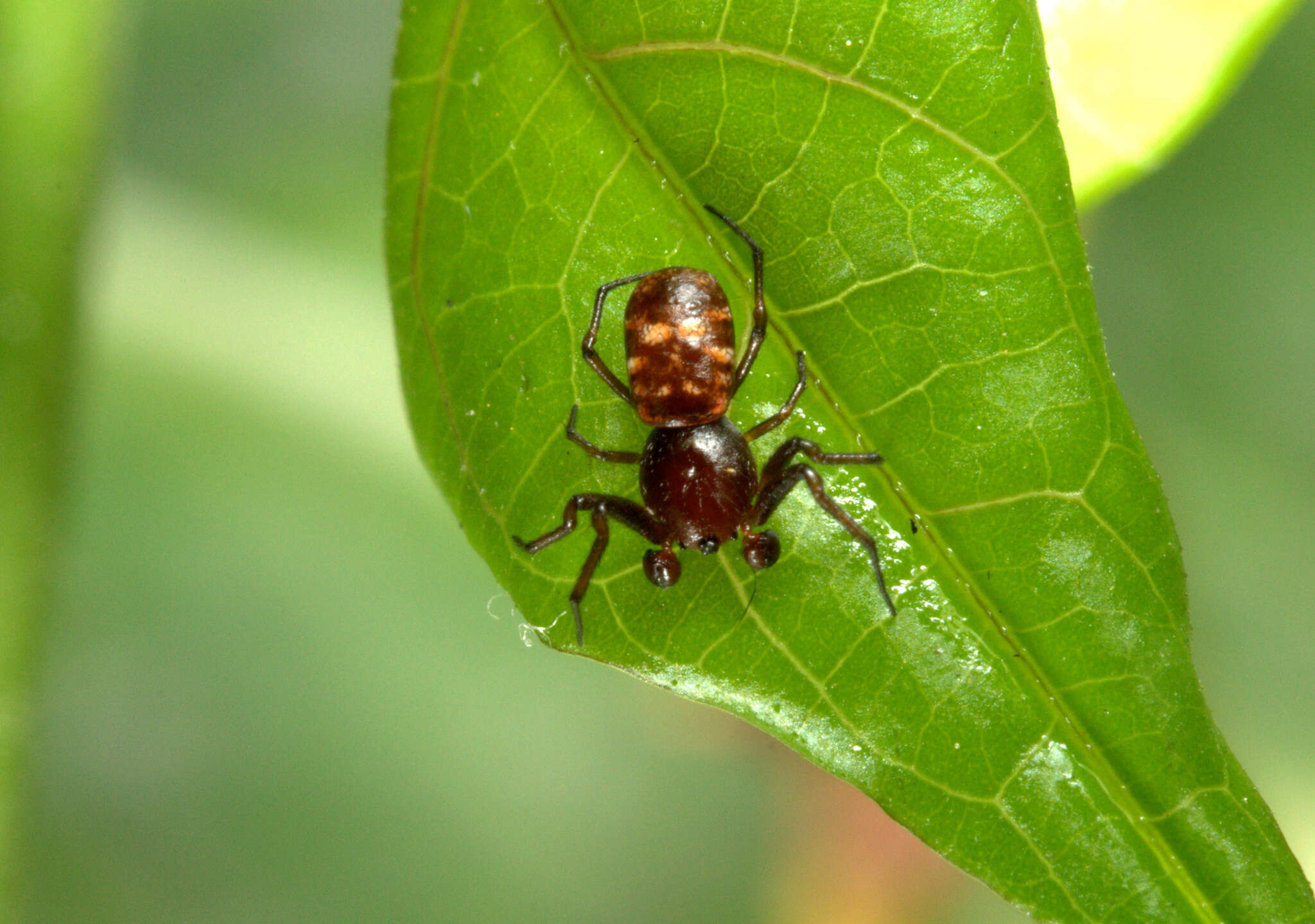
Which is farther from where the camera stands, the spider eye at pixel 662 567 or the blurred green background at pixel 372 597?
the blurred green background at pixel 372 597

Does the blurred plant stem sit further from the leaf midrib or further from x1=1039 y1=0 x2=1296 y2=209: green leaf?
x1=1039 y1=0 x2=1296 y2=209: green leaf

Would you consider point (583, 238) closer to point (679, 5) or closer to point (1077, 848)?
point (679, 5)

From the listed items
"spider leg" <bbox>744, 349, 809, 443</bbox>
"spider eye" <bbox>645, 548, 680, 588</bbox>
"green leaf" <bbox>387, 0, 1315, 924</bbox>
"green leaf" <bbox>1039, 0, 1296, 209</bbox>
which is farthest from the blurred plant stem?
"green leaf" <bbox>1039, 0, 1296, 209</bbox>

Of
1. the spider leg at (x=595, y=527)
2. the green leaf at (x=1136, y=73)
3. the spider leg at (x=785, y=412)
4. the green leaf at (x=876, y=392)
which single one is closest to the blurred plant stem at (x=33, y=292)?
the green leaf at (x=876, y=392)

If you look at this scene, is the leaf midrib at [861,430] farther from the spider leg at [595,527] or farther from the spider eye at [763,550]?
the spider leg at [595,527]

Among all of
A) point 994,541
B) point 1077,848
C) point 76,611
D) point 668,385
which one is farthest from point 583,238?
point 76,611

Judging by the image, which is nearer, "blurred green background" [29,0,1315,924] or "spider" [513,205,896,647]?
"spider" [513,205,896,647]
